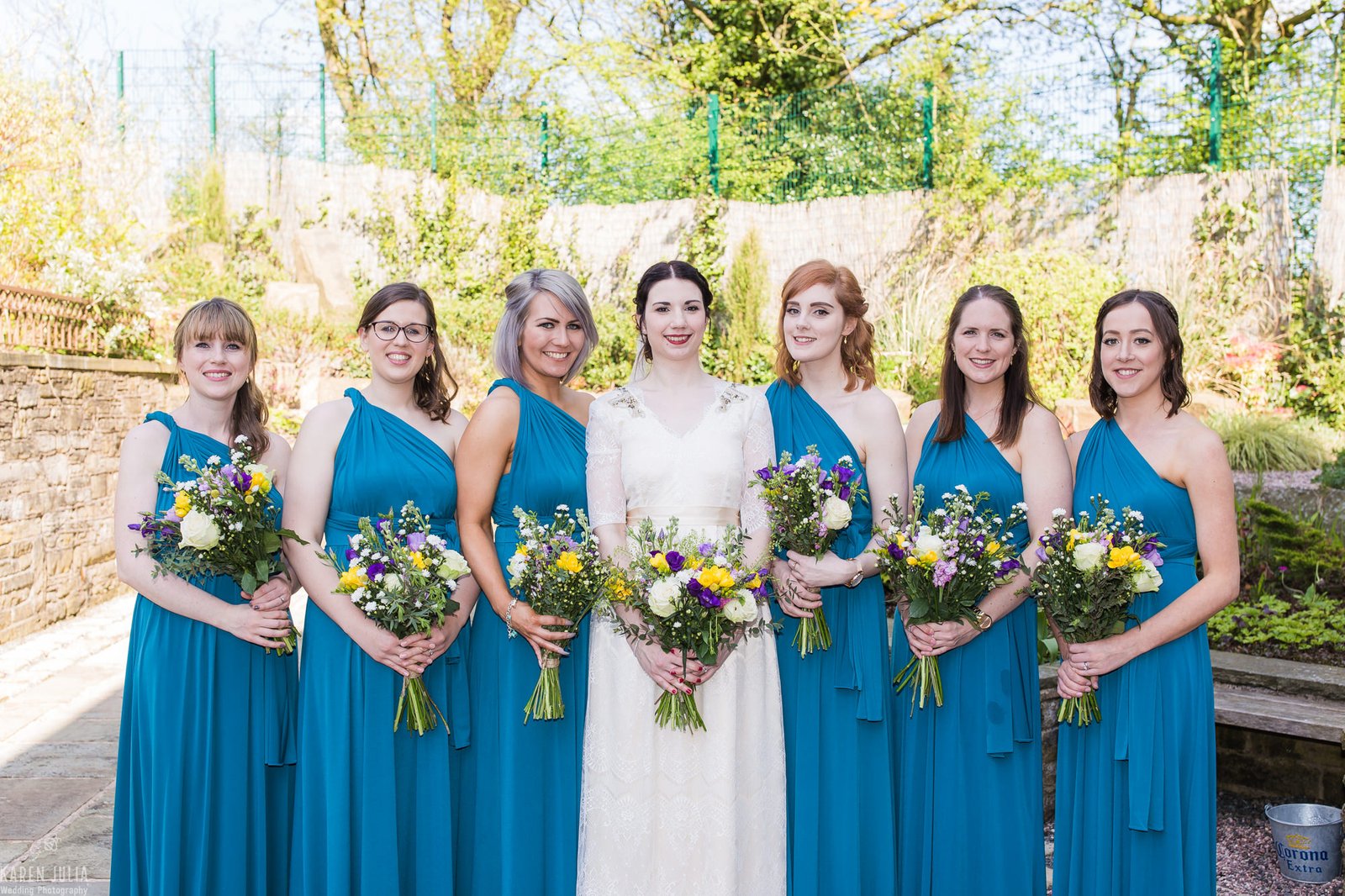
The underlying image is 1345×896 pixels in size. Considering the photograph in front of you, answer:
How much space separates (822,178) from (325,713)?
12.2 m

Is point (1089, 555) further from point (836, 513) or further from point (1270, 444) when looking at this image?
point (1270, 444)

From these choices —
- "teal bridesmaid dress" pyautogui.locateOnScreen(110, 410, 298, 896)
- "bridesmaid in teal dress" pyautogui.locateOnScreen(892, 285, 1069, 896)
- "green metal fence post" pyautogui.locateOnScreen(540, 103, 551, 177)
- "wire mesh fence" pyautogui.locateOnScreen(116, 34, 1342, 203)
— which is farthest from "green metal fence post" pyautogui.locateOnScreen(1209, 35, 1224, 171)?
"teal bridesmaid dress" pyautogui.locateOnScreen(110, 410, 298, 896)

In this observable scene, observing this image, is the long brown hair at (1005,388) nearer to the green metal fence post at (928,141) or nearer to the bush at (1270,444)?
the bush at (1270,444)

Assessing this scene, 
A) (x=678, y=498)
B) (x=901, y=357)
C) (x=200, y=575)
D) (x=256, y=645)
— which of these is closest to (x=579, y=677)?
(x=678, y=498)

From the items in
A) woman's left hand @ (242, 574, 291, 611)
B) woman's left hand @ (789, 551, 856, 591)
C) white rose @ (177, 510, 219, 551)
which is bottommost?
woman's left hand @ (242, 574, 291, 611)

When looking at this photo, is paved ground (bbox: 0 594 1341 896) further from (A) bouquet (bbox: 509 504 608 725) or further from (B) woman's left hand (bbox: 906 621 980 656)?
(A) bouquet (bbox: 509 504 608 725)

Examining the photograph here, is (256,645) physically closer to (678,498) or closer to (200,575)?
(200,575)

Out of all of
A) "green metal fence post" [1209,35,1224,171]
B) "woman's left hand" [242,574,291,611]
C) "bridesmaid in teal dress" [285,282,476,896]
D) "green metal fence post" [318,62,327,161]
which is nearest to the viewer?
"bridesmaid in teal dress" [285,282,476,896]

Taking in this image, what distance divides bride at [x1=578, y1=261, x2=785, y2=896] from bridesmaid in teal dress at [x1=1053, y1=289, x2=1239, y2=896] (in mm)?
990

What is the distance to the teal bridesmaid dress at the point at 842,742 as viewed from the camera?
3.52 meters

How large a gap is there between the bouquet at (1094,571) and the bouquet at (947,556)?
142mm

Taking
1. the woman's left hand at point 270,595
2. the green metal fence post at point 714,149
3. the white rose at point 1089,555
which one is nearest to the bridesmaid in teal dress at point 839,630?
the white rose at point 1089,555

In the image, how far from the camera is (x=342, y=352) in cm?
1402

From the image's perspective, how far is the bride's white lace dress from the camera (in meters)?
3.35
